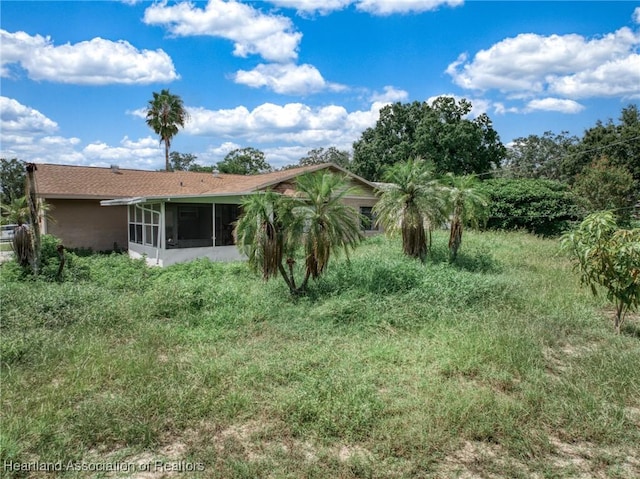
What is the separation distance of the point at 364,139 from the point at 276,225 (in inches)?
1067

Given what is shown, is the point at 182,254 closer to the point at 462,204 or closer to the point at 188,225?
the point at 188,225

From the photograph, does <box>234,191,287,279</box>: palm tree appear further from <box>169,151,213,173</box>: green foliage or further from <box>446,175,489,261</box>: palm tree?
<box>169,151,213,173</box>: green foliage

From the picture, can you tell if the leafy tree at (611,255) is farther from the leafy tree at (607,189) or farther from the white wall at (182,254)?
the leafy tree at (607,189)

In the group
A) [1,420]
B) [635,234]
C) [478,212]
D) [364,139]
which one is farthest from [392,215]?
[364,139]

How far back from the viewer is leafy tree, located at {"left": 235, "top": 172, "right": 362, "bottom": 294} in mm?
7773

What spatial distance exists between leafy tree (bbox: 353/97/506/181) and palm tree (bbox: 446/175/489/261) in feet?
50.5

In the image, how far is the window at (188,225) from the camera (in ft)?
44.3

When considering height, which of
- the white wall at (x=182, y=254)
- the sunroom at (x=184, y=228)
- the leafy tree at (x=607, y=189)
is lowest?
the white wall at (x=182, y=254)

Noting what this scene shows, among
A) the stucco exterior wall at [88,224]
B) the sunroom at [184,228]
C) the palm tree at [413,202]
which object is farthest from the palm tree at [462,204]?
the stucco exterior wall at [88,224]

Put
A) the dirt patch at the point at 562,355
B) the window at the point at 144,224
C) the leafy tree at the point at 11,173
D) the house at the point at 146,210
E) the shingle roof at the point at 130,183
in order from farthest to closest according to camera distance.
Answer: the leafy tree at the point at 11,173, the shingle roof at the point at 130,183, the window at the point at 144,224, the house at the point at 146,210, the dirt patch at the point at 562,355

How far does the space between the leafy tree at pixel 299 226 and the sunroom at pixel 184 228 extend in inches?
222

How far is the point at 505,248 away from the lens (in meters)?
14.3

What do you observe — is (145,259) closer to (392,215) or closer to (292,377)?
(392,215)

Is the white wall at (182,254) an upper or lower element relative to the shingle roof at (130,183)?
lower
